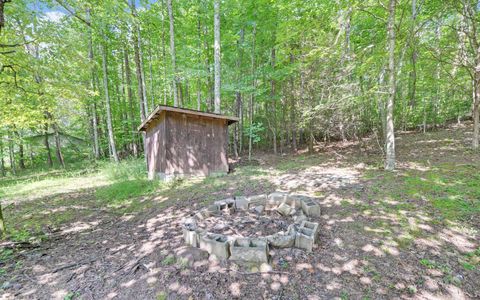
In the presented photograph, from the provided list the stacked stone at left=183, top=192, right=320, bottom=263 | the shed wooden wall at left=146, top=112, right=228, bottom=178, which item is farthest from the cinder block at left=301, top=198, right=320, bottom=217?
the shed wooden wall at left=146, top=112, right=228, bottom=178

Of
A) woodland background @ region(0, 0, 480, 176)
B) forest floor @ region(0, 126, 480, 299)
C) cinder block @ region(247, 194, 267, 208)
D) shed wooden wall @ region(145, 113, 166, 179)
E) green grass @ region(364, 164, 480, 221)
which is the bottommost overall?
forest floor @ region(0, 126, 480, 299)

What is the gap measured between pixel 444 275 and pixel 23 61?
7614 mm

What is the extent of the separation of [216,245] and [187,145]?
5.16 metres

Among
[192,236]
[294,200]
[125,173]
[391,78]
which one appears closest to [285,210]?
[294,200]

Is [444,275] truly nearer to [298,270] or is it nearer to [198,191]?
[298,270]

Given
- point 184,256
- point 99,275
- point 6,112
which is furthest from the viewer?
point 6,112

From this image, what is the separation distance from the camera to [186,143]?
23.5 feet

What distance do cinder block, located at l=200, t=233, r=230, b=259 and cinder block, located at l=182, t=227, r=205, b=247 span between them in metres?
0.10

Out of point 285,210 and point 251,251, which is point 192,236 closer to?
point 251,251

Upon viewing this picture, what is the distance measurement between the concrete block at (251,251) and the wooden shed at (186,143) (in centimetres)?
502

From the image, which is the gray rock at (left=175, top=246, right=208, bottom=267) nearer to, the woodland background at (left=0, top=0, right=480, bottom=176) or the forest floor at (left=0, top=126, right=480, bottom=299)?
the forest floor at (left=0, top=126, right=480, bottom=299)

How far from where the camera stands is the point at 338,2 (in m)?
5.54

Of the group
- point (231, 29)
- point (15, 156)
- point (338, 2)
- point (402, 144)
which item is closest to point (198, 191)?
point (338, 2)

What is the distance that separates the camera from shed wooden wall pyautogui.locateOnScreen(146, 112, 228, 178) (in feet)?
22.5
